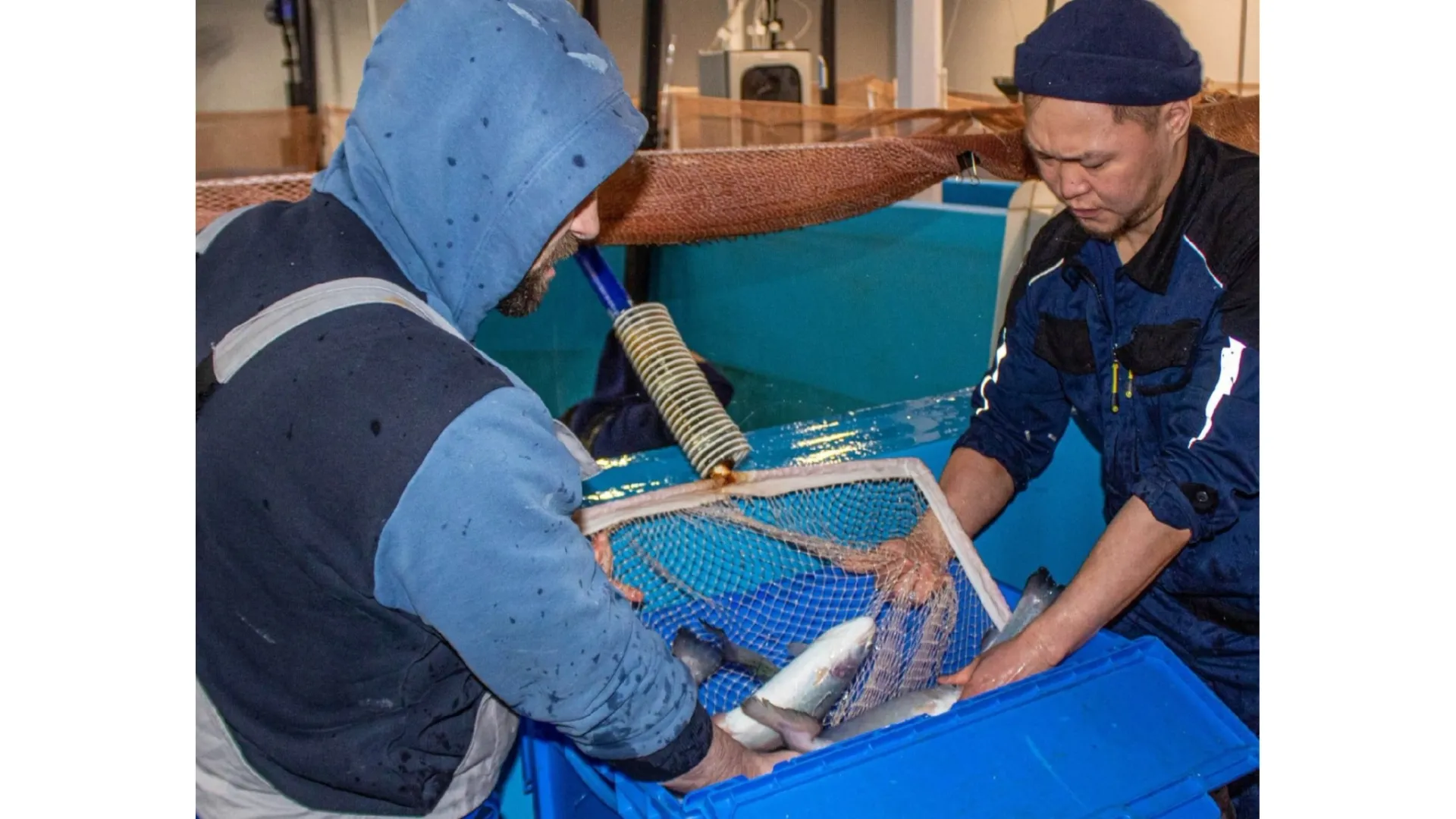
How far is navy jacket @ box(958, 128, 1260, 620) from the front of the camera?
5.87 ft

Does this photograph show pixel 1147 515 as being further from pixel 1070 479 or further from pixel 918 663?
pixel 1070 479

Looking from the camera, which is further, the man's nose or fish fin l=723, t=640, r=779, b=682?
fish fin l=723, t=640, r=779, b=682

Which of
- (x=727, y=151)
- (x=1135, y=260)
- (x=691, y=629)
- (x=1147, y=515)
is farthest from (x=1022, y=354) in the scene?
(x=691, y=629)

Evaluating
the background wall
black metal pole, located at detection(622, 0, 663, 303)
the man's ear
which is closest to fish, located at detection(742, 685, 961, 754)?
the man's ear

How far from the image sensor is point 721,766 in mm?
1390

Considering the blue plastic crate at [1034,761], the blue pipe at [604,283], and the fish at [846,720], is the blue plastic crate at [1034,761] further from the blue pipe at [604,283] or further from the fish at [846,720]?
the blue pipe at [604,283]

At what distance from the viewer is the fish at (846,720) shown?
163 cm

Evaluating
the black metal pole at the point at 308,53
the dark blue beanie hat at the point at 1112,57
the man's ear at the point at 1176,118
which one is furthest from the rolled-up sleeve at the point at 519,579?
the black metal pole at the point at 308,53

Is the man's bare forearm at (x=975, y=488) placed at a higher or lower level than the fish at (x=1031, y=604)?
higher

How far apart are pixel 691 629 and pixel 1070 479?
3.73 ft

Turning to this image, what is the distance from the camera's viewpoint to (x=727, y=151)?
2.22 meters

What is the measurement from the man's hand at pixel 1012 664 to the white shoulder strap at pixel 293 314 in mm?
1079

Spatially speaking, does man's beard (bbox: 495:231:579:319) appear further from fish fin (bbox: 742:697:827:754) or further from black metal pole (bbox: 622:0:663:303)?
black metal pole (bbox: 622:0:663:303)

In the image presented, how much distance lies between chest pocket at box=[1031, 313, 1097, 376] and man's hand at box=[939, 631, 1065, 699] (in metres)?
0.57
